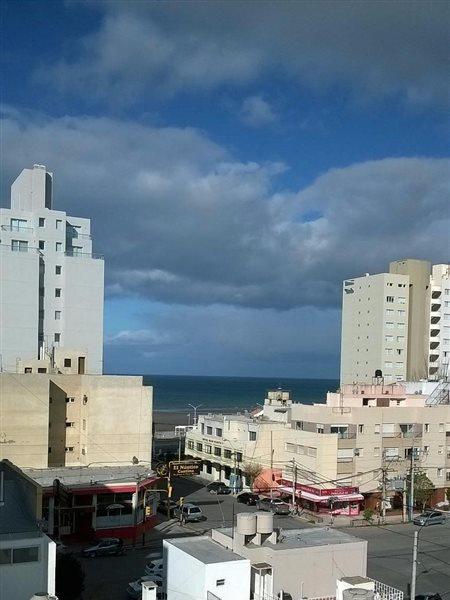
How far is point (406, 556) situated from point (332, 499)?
548 inches

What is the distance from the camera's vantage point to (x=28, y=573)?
→ 75.8 ft

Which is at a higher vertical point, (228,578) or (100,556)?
(228,578)

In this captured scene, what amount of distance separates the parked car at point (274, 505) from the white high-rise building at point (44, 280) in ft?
67.5

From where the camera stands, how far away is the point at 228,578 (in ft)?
80.1

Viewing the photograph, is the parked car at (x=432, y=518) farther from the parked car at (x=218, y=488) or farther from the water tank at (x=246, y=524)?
the water tank at (x=246, y=524)

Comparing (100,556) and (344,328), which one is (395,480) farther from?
(344,328)

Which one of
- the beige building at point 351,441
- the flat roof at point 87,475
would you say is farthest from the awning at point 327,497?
the flat roof at point 87,475

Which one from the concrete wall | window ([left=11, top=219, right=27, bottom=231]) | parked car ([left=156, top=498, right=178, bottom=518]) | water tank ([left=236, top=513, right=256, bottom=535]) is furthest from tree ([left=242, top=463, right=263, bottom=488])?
the concrete wall

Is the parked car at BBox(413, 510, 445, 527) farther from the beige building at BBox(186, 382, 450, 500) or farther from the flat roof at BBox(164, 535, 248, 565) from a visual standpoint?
the flat roof at BBox(164, 535, 248, 565)

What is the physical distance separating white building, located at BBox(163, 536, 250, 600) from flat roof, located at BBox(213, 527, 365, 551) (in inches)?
73.4

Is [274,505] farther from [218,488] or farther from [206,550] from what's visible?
[206,550]

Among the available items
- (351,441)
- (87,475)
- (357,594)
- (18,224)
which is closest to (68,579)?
(357,594)

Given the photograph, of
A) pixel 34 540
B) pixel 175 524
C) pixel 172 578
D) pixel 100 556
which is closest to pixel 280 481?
pixel 175 524

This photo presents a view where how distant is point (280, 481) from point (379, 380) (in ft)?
63.0
